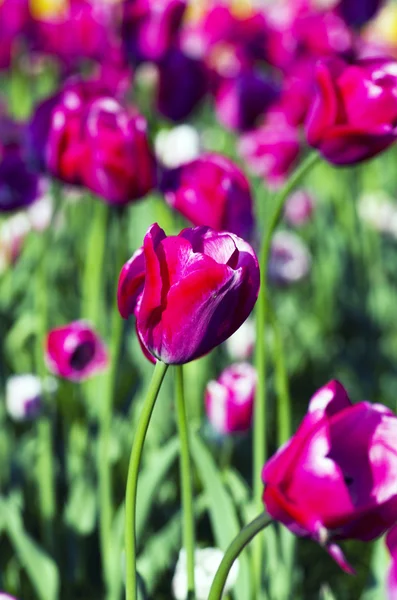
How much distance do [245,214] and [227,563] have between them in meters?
0.39

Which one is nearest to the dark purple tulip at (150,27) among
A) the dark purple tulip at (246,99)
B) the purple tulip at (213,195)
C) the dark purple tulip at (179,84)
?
the dark purple tulip at (179,84)

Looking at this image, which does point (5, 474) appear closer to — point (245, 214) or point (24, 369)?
point (24, 369)

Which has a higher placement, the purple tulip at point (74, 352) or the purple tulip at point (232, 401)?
the purple tulip at point (74, 352)

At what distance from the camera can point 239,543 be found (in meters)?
0.46

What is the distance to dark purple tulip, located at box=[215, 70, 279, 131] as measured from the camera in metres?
1.42

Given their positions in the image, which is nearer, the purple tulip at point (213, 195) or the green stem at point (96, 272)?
the purple tulip at point (213, 195)

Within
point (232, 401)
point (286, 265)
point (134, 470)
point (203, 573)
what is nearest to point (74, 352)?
point (232, 401)

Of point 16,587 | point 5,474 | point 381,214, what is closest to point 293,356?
point 381,214

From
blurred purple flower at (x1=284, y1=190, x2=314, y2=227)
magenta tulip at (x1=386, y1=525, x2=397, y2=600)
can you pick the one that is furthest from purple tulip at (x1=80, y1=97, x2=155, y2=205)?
blurred purple flower at (x1=284, y1=190, x2=314, y2=227)

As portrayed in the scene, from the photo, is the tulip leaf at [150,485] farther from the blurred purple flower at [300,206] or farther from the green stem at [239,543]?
the blurred purple flower at [300,206]

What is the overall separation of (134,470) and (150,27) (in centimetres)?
89

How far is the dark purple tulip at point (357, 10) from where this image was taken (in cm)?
147

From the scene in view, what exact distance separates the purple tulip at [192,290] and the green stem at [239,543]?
0.09m

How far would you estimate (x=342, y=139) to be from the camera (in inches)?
26.7
